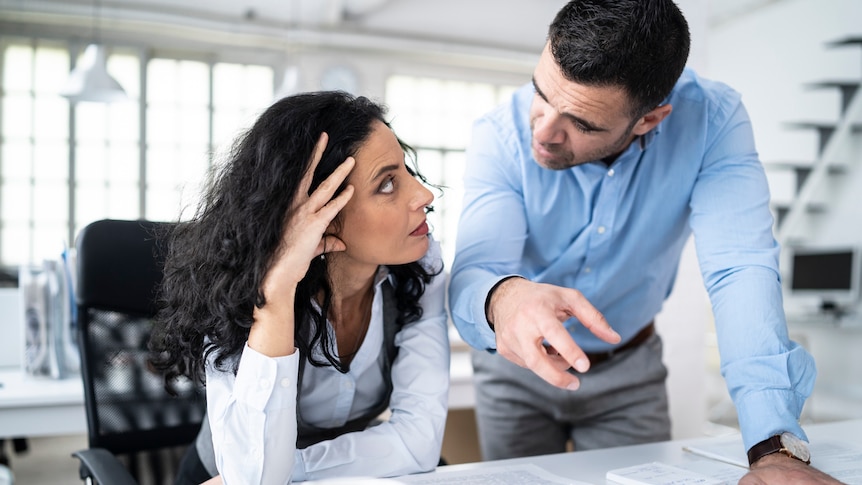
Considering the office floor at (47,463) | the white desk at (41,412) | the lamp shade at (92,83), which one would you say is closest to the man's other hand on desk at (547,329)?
the white desk at (41,412)

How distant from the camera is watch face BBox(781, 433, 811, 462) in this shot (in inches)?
45.2

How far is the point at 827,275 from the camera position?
5.90 metres

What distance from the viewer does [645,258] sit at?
5.46ft

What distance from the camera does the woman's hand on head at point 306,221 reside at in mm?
1149

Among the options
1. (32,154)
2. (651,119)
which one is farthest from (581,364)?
(32,154)

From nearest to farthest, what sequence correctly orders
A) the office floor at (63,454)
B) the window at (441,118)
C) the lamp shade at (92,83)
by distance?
1. the office floor at (63,454)
2. the lamp shade at (92,83)
3. the window at (441,118)

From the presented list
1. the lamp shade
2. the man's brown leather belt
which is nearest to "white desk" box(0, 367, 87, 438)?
the man's brown leather belt

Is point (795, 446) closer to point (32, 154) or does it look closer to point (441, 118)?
point (441, 118)

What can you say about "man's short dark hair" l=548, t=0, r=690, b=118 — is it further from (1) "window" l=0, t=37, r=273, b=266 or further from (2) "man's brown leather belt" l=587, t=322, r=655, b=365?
(1) "window" l=0, t=37, r=273, b=266

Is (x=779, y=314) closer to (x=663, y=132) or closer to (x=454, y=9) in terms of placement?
(x=663, y=132)

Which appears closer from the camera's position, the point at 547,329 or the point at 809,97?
the point at 547,329

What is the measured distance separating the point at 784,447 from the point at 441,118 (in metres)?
7.72

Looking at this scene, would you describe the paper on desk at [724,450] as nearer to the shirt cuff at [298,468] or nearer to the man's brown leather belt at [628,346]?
the man's brown leather belt at [628,346]

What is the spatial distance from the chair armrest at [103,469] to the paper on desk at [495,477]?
0.50 m
